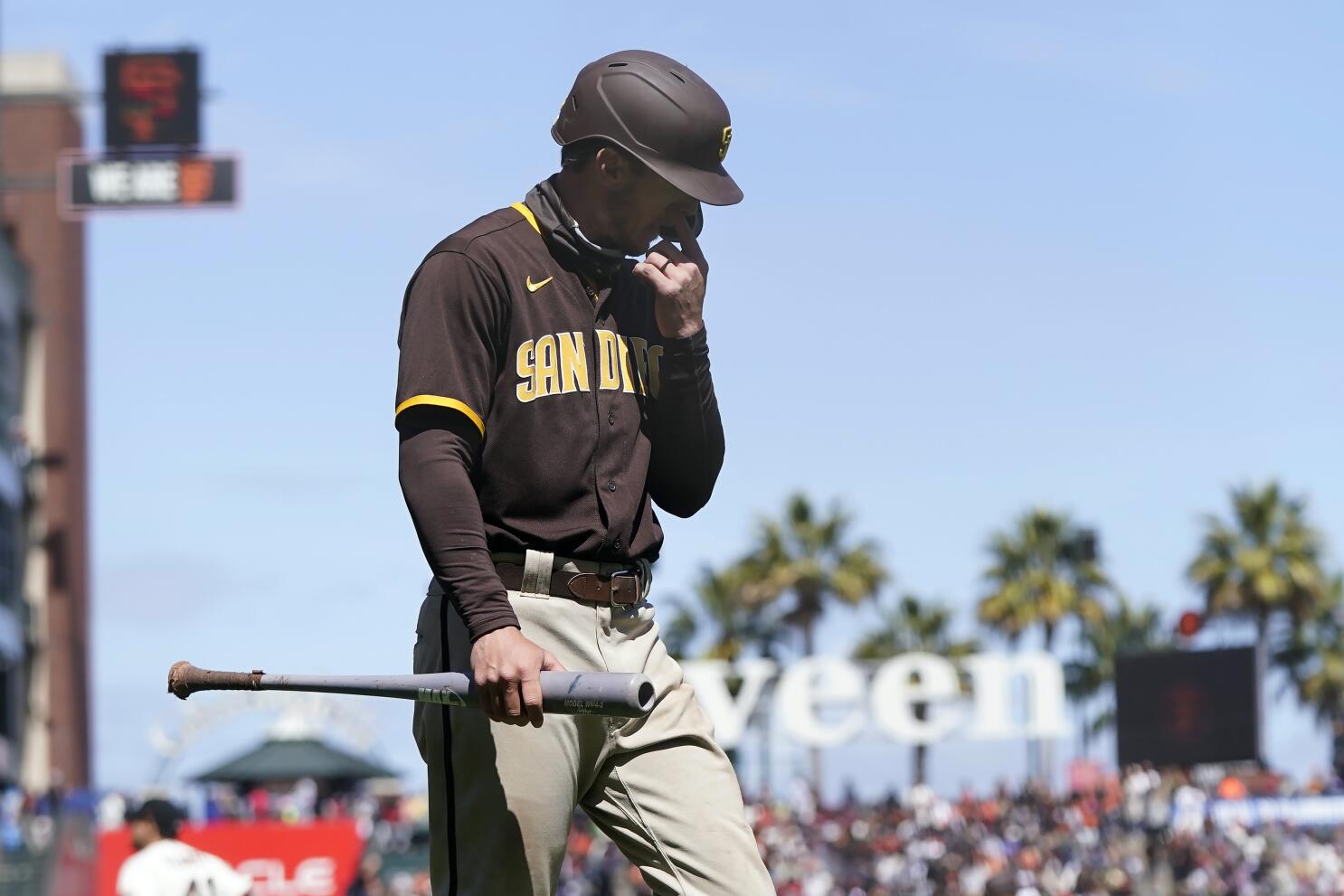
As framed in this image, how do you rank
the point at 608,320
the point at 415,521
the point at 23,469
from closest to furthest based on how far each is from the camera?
the point at 415,521, the point at 608,320, the point at 23,469

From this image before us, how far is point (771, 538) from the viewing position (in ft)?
233

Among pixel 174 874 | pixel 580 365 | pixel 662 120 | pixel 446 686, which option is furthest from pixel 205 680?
pixel 174 874

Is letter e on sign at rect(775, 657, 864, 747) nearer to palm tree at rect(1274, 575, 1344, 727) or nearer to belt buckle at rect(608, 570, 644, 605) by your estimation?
palm tree at rect(1274, 575, 1344, 727)

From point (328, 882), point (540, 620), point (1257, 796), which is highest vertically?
point (540, 620)

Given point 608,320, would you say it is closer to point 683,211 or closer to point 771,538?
point 683,211

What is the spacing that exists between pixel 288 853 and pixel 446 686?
1470 centimetres

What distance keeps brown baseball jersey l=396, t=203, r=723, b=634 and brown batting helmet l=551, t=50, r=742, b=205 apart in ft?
0.87

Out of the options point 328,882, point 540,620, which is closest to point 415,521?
point 540,620

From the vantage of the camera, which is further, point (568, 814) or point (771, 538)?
point (771, 538)

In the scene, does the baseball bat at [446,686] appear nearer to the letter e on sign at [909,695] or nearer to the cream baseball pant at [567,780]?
the cream baseball pant at [567,780]

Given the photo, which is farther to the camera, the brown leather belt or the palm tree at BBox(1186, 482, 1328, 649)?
the palm tree at BBox(1186, 482, 1328, 649)

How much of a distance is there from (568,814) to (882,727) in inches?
1873

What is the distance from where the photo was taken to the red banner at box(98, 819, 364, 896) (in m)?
17.8

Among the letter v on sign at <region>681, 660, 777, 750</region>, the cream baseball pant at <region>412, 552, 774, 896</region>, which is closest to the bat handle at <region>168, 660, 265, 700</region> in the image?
the cream baseball pant at <region>412, 552, 774, 896</region>
